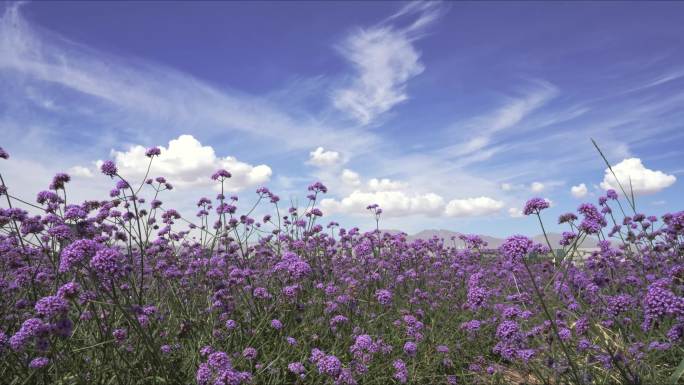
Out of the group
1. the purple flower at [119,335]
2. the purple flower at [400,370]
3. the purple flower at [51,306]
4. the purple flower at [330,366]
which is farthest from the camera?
the purple flower at [400,370]

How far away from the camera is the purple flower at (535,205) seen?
3.83 metres

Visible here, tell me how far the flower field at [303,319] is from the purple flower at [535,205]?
1cm

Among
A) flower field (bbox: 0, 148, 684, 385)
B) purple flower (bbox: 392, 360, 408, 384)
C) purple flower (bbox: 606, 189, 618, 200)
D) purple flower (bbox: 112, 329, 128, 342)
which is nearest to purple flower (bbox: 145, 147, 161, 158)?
flower field (bbox: 0, 148, 684, 385)

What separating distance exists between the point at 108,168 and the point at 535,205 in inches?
181

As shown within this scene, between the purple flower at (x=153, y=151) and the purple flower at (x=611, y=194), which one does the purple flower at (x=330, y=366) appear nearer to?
the purple flower at (x=153, y=151)

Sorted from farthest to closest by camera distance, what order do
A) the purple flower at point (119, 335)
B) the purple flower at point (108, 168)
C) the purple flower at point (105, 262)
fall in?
the purple flower at point (108, 168)
the purple flower at point (119, 335)
the purple flower at point (105, 262)

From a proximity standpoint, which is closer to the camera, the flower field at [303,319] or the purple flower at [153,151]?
the flower field at [303,319]

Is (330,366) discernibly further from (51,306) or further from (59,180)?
(59,180)

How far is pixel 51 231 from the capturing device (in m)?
4.12

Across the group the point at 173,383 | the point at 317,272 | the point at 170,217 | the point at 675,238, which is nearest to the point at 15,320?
the point at 173,383

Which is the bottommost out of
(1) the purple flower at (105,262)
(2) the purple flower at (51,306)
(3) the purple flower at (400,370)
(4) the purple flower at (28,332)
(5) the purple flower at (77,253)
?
(3) the purple flower at (400,370)

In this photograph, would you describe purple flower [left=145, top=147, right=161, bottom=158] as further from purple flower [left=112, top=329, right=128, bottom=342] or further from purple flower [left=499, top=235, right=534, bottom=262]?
purple flower [left=499, top=235, right=534, bottom=262]

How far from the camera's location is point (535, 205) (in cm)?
387

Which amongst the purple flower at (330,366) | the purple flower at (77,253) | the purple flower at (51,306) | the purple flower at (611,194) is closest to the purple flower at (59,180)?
the purple flower at (51,306)
